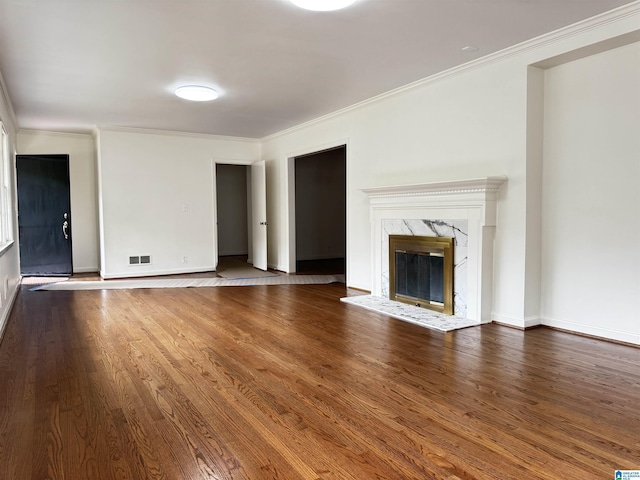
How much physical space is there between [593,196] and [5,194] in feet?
20.4

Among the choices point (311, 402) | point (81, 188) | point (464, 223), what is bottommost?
point (311, 402)

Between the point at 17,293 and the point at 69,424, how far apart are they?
4.50 meters

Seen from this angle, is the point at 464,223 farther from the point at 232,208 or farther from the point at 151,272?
the point at 232,208

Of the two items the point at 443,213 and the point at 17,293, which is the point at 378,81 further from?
the point at 17,293

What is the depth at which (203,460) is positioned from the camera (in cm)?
176

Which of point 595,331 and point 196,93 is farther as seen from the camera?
point 196,93

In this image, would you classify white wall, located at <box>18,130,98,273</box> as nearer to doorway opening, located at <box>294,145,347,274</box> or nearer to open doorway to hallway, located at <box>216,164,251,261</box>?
open doorway to hallway, located at <box>216,164,251,261</box>

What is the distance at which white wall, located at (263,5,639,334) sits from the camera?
3.65 m

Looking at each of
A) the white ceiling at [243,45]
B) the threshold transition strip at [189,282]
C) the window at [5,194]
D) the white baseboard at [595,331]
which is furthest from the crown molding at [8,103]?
the white baseboard at [595,331]

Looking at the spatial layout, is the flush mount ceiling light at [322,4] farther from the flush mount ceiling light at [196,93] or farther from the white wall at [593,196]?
the flush mount ceiling light at [196,93]

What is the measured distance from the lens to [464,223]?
4016 millimetres

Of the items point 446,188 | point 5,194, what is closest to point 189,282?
point 5,194

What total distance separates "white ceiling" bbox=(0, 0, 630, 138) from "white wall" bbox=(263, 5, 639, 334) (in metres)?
0.18

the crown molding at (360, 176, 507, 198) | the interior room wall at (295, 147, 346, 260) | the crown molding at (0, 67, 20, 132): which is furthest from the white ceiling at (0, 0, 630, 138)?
the interior room wall at (295, 147, 346, 260)
